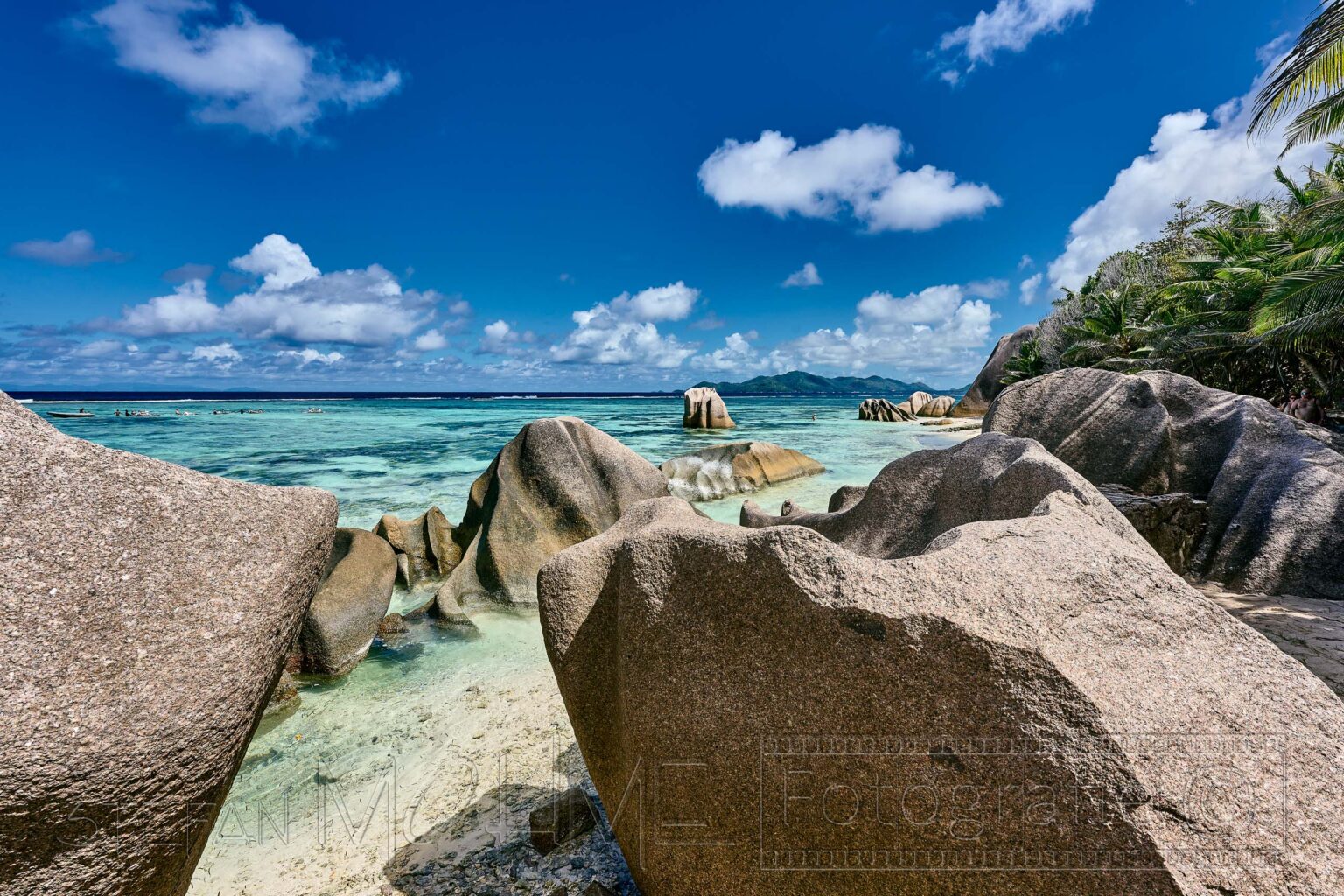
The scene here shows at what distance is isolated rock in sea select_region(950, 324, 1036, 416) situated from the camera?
105ft

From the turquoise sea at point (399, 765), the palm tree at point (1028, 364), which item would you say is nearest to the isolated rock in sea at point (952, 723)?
the turquoise sea at point (399, 765)

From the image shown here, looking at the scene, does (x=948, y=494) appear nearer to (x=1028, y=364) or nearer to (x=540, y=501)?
(x=540, y=501)

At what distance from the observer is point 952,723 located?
4.88 ft

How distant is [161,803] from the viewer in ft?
5.16

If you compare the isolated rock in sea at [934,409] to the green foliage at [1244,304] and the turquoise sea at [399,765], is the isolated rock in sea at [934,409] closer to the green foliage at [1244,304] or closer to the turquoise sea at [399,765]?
the green foliage at [1244,304]

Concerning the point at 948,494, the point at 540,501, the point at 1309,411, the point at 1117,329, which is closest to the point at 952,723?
the point at 948,494

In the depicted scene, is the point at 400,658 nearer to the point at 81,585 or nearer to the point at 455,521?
the point at 81,585

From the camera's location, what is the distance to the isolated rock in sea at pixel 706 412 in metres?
30.8

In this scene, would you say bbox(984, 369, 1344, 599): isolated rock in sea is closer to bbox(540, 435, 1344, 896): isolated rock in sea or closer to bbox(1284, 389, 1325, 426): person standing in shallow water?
bbox(540, 435, 1344, 896): isolated rock in sea

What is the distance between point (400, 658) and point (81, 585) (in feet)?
11.8

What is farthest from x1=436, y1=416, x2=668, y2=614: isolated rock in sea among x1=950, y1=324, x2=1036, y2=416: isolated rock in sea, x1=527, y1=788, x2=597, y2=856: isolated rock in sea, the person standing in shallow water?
x1=950, y1=324, x2=1036, y2=416: isolated rock in sea

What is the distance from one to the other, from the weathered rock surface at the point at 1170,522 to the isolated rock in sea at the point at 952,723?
3.71 meters

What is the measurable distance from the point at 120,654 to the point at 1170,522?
21.8 ft

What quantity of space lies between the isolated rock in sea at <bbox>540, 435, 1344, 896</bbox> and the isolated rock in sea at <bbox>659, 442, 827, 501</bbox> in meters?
9.13
